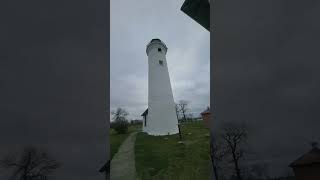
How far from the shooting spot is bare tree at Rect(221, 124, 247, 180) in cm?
209

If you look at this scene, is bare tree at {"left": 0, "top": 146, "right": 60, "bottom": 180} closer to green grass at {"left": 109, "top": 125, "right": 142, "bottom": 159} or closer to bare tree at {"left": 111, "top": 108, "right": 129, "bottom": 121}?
green grass at {"left": 109, "top": 125, "right": 142, "bottom": 159}

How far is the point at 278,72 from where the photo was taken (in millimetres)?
2248

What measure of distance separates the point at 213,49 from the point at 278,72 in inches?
22.8

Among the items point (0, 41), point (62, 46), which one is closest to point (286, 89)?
point (62, 46)

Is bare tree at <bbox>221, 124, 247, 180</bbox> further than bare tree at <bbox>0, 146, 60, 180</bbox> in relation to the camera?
Yes

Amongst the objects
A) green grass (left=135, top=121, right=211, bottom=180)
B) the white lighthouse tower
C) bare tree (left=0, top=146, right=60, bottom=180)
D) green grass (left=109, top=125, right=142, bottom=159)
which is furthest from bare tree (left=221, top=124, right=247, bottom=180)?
the white lighthouse tower

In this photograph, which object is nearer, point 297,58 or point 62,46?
point 62,46

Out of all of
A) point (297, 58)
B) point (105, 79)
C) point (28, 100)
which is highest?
point (297, 58)

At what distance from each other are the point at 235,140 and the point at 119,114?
103cm

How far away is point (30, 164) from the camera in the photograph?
1.70 metres

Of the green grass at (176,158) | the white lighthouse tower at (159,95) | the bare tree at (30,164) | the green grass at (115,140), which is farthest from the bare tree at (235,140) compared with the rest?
the white lighthouse tower at (159,95)

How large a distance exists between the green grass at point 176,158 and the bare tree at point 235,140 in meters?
0.18

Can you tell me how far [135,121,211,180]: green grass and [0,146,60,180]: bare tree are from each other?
665 mm

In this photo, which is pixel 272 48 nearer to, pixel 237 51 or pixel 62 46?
pixel 237 51
